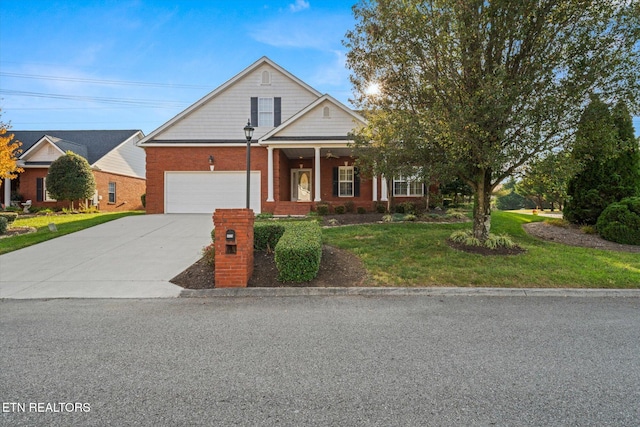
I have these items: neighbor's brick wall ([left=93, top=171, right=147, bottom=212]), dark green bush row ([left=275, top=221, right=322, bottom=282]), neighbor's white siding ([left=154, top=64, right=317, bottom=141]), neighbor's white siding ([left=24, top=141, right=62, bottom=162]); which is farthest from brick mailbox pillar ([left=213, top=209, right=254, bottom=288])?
neighbor's white siding ([left=24, top=141, right=62, bottom=162])

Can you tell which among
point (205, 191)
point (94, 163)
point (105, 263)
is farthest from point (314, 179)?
point (94, 163)

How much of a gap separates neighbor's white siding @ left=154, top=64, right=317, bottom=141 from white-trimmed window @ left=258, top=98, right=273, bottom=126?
0.91 feet

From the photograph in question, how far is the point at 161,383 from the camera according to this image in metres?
2.74

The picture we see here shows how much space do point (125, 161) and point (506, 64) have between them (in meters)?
26.0

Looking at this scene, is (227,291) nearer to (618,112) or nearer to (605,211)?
(618,112)

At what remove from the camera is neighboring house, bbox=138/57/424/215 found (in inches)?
618

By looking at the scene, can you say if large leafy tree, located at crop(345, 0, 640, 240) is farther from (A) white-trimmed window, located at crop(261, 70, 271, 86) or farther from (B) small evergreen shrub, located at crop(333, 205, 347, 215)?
(A) white-trimmed window, located at crop(261, 70, 271, 86)

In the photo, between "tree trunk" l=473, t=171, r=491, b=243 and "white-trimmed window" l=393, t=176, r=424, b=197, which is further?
"white-trimmed window" l=393, t=176, r=424, b=197

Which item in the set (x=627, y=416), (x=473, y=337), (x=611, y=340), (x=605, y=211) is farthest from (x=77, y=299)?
(x=605, y=211)

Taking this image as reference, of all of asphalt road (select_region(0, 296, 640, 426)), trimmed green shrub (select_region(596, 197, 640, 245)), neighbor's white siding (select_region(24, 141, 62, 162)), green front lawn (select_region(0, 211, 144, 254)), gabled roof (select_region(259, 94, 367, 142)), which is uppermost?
gabled roof (select_region(259, 94, 367, 142))

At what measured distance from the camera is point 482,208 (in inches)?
324

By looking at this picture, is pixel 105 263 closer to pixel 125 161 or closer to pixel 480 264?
pixel 480 264

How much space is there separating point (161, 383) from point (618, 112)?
941 cm

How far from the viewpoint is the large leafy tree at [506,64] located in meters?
6.42
